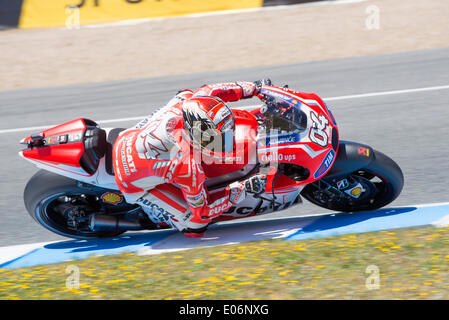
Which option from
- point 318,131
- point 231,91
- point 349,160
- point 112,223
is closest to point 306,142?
point 318,131

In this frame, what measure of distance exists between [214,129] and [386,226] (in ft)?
6.41

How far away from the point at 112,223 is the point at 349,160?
2262mm

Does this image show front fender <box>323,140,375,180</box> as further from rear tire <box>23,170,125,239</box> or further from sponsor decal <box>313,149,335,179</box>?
rear tire <box>23,170,125,239</box>

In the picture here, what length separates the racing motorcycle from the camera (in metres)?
5.06

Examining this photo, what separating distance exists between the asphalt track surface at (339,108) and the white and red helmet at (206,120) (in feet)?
5.59

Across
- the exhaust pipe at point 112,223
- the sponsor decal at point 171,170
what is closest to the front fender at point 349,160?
the sponsor decal at point 171,170

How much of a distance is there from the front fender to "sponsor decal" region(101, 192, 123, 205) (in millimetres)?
1917

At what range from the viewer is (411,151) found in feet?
23.4

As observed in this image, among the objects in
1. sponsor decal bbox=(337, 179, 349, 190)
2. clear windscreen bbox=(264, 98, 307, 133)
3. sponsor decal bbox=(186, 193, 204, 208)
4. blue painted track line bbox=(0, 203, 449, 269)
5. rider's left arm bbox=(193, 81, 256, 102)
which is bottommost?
blue painted track line bbox=(0, 203, 449, 269)

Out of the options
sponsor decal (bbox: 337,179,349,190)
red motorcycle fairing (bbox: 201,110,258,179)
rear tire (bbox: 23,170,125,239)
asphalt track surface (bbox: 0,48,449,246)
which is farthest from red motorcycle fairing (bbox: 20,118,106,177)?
sponsor decal (bbox: 337,179,349,190)

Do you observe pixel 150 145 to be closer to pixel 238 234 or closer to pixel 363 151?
pixel 238 234

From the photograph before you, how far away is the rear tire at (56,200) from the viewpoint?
214 inches

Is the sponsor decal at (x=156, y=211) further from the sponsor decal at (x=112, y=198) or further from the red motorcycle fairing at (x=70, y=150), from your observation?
the red motorcycle fairing at (x=70, y=150)

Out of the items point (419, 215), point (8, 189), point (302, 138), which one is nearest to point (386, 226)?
point (419, 215)
